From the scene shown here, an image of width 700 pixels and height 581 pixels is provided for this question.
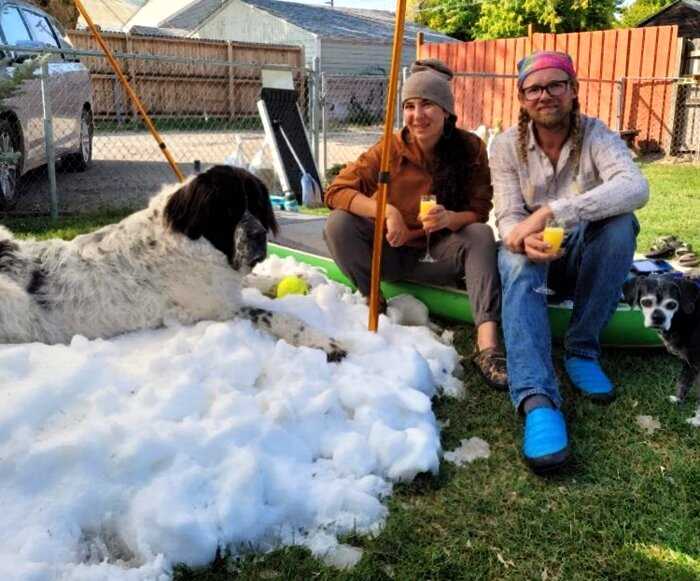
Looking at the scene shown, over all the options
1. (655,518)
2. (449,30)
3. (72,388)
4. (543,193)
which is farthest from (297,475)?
(449,30)

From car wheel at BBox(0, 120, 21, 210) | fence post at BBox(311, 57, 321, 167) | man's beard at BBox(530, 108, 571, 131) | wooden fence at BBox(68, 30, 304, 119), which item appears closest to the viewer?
man's beard at BBox(530, 108, 571, 131)

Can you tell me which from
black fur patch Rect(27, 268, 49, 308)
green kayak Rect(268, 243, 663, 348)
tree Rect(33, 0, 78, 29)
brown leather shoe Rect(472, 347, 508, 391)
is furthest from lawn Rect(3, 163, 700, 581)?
tree Rect(33, 0, 78, 29)

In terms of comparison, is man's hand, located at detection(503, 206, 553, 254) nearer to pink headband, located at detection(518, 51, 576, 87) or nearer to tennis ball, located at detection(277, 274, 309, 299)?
pink headband, located at detection(518, 51, 576, 87)

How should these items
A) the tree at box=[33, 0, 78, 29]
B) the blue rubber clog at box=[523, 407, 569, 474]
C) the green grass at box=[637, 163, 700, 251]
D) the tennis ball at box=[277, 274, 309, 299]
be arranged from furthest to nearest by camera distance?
1. the tree at box=[33, 0, 78, 29]
2. the green grass at box=[637, 163, 700, 251]
3. the tennis ball at box=[277, 274, 309, 299]
4. the blue rubber clog at box=[523, 407, 569, 474]

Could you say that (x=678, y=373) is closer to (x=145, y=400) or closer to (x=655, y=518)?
(x=655, y=518)

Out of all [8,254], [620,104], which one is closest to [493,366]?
[8,254]

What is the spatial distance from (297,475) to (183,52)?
1878cm

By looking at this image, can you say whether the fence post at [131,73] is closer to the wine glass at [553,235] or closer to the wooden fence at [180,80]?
the wooden fence at [180,80]

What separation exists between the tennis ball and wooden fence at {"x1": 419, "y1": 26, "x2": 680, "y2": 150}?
27.0 ft

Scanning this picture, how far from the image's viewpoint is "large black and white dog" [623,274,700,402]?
2.77 m

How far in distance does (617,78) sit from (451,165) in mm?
10639

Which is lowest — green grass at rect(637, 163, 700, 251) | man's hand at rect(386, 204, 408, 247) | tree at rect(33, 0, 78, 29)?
green grass at rect(637, 163, 700, 251)

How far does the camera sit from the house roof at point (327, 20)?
26953 millimetres

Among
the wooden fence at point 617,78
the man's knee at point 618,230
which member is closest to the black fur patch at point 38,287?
the man's knee at point 618,230
